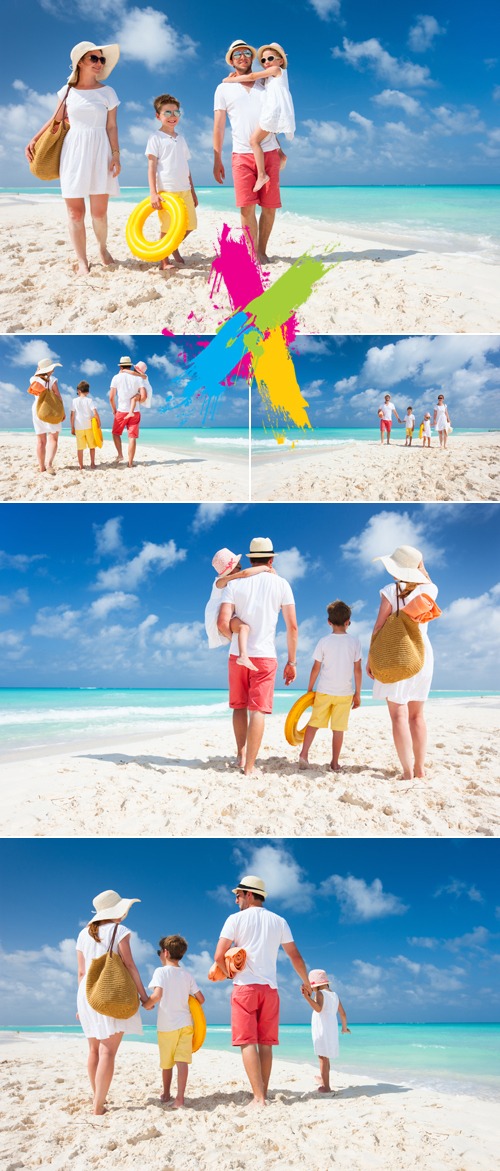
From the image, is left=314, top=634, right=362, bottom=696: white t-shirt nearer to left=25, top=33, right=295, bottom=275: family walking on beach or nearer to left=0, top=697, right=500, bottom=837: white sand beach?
left=0, top=697, right=500, bottom=837: white sand beach

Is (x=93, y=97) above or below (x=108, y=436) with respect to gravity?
above

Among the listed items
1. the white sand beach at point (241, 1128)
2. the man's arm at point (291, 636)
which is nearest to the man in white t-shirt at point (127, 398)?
the man's arm at point (291, 636)

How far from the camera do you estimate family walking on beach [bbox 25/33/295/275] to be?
7.97m

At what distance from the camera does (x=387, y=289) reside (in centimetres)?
870

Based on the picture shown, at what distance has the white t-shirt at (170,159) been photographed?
8.20m

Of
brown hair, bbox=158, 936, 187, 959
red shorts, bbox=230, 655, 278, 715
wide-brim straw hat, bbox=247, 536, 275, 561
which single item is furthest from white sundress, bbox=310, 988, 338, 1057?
wide-brim straw hat, bbox=247, 536, 275, 561

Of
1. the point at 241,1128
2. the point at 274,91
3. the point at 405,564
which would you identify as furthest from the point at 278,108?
the point at 241,1128

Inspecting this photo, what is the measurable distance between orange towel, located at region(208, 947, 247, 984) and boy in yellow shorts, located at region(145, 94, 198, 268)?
5562 mm

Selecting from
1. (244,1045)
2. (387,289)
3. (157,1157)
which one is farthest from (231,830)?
(387,289)

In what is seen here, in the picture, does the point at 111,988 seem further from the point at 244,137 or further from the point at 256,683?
the point at 244,137

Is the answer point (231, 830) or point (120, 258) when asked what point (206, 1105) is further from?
point (120, 258)

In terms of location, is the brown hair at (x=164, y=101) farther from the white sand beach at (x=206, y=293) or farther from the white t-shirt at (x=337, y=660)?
the white t-shirt at (x=337, y=660)

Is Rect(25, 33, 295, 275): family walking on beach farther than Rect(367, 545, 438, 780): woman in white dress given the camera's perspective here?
Yes

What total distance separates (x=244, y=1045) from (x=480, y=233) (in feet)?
28.4
